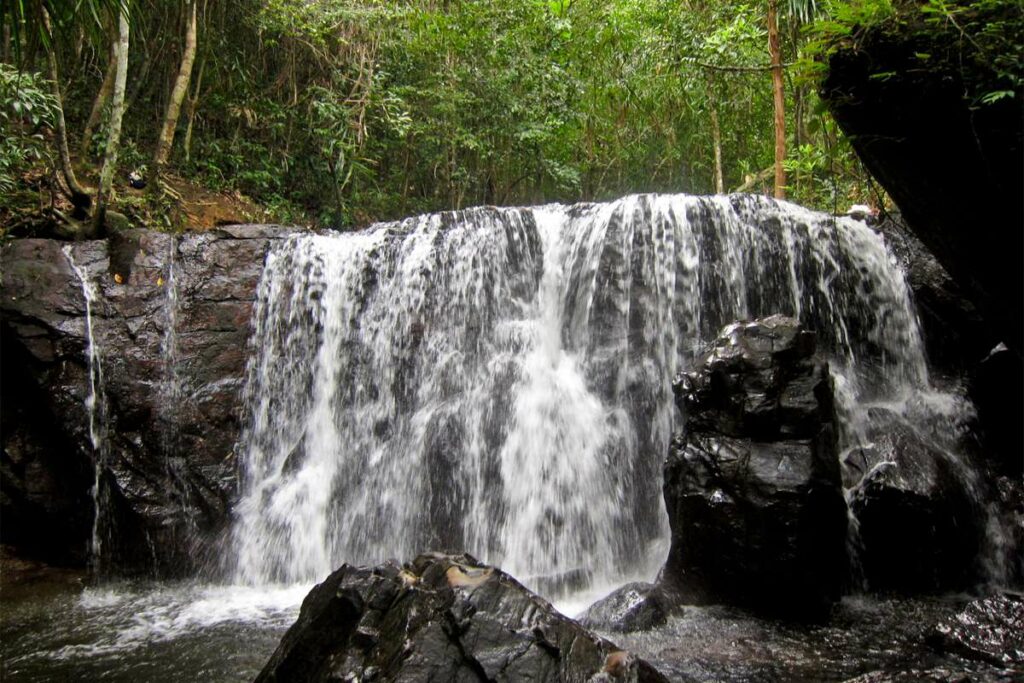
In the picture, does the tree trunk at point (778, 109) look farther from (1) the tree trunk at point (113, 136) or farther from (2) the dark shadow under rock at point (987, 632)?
(1) the tree trunk at point (113, 136)

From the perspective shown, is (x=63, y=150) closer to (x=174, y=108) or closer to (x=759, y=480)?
(x=174, y=108)

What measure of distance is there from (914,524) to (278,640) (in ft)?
15.5

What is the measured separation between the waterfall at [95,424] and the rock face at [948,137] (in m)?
7.12

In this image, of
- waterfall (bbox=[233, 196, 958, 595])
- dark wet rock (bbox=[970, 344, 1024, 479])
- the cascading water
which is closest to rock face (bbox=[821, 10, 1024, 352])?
dark wet rock (bbox=[970, 344, 1024, 479])

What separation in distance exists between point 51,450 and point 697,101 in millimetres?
14421

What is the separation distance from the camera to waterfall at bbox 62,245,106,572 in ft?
22.5

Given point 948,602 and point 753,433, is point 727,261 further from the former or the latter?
point 948,602

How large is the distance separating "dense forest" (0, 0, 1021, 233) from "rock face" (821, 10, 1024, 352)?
16.7 ft

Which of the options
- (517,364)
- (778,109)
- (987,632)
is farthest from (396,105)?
(987,632)

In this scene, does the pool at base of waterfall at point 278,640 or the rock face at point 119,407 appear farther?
the rock face at point 119,407

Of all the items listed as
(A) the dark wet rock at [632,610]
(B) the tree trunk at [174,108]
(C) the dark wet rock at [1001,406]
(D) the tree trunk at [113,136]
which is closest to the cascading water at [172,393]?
(D) the tree trunk at [113,136]

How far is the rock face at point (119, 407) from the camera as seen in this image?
6.87 m

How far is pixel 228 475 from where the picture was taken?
726 cm

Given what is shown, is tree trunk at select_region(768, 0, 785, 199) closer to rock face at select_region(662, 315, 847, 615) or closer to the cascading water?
rock face at select_region(662, 315, 847, 615)
